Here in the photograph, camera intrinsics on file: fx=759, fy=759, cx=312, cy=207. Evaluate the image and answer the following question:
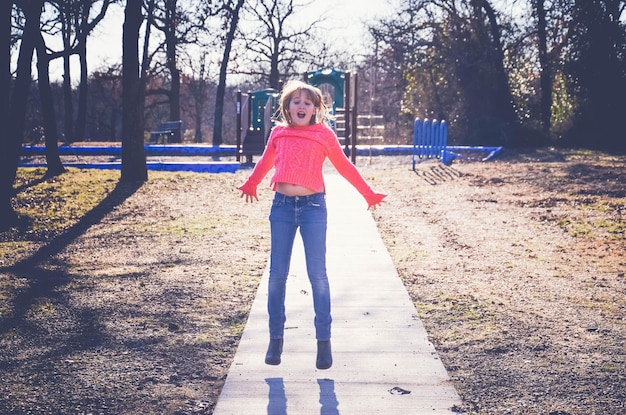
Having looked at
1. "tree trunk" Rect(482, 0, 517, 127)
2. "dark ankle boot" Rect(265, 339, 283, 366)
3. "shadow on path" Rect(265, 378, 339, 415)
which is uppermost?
"tree trunk" Rect(482, 0, 517, 127)

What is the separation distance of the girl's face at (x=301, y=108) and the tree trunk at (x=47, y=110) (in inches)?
523

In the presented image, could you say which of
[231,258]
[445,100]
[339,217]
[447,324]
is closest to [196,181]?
[339,217]

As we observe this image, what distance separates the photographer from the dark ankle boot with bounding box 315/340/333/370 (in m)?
4.47

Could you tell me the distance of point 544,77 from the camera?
1145 inches

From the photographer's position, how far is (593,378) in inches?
176

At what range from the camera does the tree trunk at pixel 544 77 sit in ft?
88.7

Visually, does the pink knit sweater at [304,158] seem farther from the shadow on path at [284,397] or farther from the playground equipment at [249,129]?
the playground equipment at [249,129]

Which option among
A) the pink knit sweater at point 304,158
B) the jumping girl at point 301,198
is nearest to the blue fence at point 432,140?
the pink knit sweater at point 304,158

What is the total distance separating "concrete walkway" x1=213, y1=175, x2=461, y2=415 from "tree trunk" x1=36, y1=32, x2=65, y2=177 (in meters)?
10.9

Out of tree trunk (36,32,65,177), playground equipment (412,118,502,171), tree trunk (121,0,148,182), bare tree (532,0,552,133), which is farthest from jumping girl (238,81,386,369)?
bare tree (532,0,552,133)

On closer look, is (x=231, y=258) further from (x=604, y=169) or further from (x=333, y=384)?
(x=604, y=169)

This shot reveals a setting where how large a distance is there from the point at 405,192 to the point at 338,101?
13.5 meters

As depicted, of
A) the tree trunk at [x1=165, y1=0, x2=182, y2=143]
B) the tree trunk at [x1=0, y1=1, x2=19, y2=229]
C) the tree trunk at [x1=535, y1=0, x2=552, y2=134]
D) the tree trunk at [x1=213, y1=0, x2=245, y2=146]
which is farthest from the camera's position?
the tree trunk at [x1=165, y1=0, x2=182, y2=143]

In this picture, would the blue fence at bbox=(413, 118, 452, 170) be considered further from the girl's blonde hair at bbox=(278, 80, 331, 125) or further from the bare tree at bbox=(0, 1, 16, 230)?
the girl's blonde hair at bbox=(278, 80, 331, 125)
